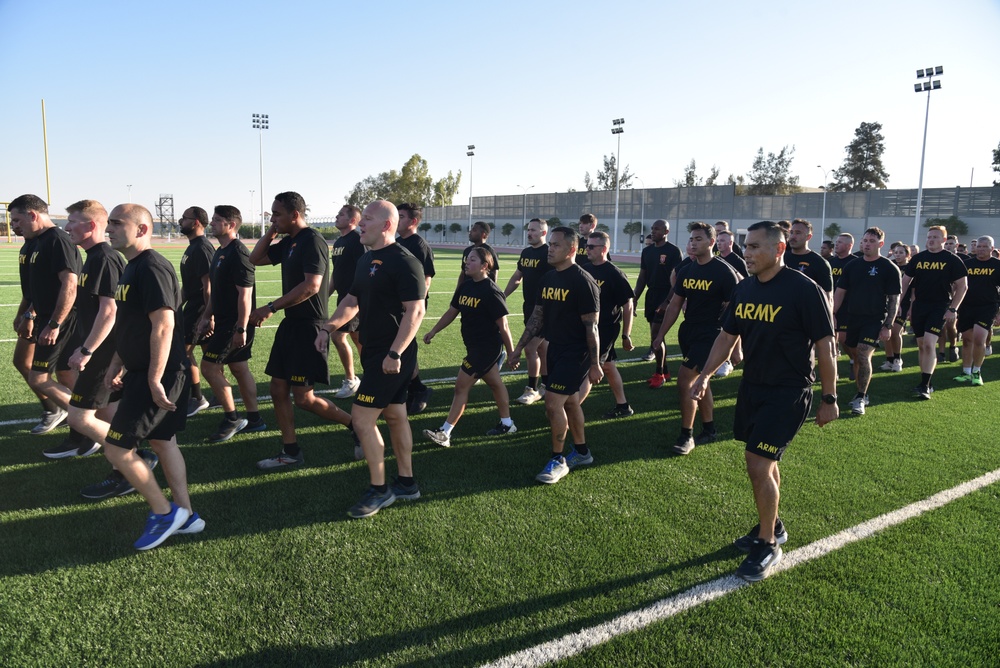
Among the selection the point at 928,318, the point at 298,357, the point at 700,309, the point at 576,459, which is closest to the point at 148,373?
the point at 298,357

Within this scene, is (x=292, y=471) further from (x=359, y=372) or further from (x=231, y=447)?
(x=359, y=372)

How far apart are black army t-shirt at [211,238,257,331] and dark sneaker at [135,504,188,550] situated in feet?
6.82

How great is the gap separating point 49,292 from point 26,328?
709 millimetres

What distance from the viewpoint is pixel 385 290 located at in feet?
13.8

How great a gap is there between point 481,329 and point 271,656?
3.57 meters

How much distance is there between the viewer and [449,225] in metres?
80.5

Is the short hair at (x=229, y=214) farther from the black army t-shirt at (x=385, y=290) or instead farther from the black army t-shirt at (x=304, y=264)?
the black army t-shirt at (x=385, y=290)

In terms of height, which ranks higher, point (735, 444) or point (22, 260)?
point (22, 260)

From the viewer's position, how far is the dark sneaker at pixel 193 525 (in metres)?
4.00

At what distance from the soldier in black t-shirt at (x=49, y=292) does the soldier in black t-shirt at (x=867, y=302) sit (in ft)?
26.6

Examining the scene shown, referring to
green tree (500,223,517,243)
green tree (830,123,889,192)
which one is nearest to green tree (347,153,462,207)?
green tree (500,223,517,243)

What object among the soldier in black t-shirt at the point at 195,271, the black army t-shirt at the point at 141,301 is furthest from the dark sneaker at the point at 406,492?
the soldier in black t-shirt at the point at 195,271

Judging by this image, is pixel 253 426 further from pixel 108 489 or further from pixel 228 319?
pixel 108 489

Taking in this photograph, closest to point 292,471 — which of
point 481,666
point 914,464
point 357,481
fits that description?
point 357,481
